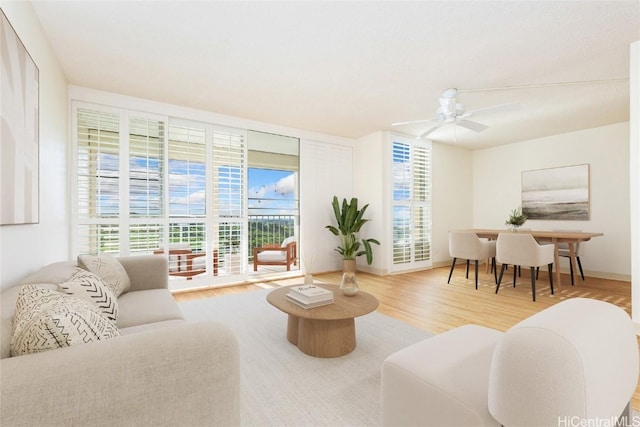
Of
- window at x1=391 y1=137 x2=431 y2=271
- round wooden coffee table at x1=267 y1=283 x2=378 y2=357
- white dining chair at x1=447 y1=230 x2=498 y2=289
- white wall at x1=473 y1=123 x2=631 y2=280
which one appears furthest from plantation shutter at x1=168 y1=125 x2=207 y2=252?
white wall at x1=473 y1=123 x2=631 y2=280

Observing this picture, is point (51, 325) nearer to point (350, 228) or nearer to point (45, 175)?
point (45, 175)

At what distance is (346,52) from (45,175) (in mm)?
2640

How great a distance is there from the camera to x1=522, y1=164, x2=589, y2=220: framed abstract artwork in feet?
16.3

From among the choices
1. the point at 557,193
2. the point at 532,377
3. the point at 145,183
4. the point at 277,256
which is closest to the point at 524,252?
the point at 557,193

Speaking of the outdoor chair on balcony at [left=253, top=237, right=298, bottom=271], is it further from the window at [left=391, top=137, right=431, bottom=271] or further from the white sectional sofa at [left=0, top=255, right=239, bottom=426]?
the white sectional sofa at [left=0, top=255, right=239, bottom=426]

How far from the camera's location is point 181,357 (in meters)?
0.83

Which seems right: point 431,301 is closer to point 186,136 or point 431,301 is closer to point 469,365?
point 469,365

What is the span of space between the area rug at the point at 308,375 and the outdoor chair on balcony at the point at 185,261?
1.11 metres

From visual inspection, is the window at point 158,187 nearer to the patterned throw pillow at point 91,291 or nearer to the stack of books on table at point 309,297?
the patterned throw pillow at point 91,291

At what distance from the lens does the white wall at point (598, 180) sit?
4.55 metres

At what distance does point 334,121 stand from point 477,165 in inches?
152

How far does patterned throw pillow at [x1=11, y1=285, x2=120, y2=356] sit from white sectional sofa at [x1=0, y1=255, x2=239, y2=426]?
0.12ft

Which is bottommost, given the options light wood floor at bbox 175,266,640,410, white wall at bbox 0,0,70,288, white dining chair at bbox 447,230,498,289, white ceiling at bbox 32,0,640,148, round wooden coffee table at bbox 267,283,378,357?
light wood floor at bbox 175,266,640,410

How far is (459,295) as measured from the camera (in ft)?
12.3
